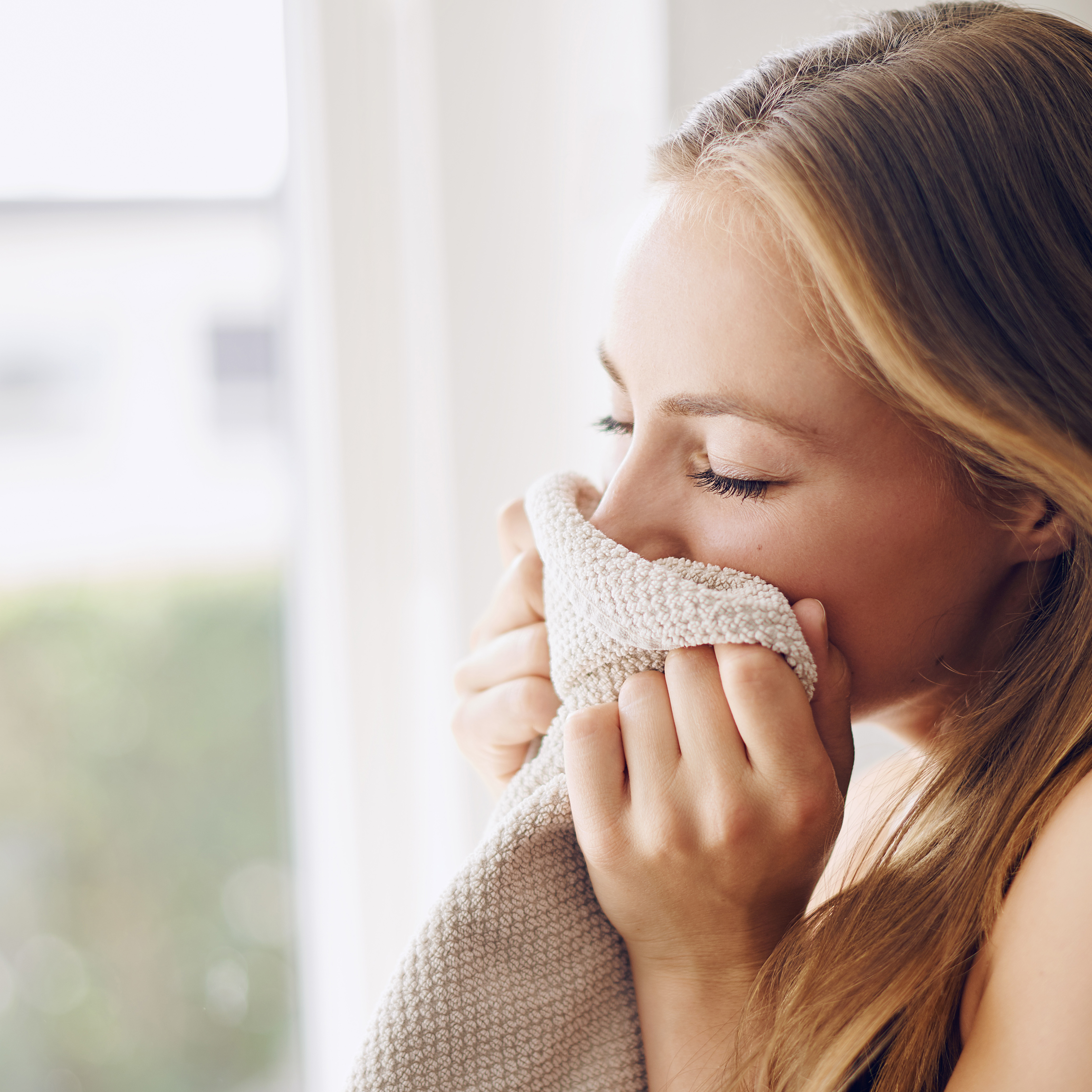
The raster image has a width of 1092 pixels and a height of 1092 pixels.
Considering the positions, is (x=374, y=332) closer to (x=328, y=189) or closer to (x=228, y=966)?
(x=328, y=189)

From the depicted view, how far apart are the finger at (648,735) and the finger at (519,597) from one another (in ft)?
0.63

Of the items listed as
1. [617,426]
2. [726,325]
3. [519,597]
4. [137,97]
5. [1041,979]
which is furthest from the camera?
[137,97]

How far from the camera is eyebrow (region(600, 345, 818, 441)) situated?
0.59 meters

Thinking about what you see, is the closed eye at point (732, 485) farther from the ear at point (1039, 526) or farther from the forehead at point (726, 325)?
the ear at point (1039, 526)

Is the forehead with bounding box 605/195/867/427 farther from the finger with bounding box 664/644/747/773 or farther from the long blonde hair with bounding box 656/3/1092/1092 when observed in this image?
the finger with bounding box 664/644/747/773

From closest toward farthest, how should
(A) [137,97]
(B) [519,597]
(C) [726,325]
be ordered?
(C) [726,325]
(B) [519,597]
(A) [137,97]

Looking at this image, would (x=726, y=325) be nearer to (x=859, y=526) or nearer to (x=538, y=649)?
(x=859, y=526)

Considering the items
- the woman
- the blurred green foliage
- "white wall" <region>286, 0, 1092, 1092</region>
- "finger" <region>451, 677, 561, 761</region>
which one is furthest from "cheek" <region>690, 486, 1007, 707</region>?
the blurred green foliage

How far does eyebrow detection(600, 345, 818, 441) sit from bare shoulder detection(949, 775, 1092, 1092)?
0.27 metres

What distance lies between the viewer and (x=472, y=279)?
3.66ft

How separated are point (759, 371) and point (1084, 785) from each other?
308 millimetres

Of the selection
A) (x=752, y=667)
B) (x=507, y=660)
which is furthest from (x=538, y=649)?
(x=752, y=667)

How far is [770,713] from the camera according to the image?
57cm

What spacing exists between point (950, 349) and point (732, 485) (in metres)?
0.15
